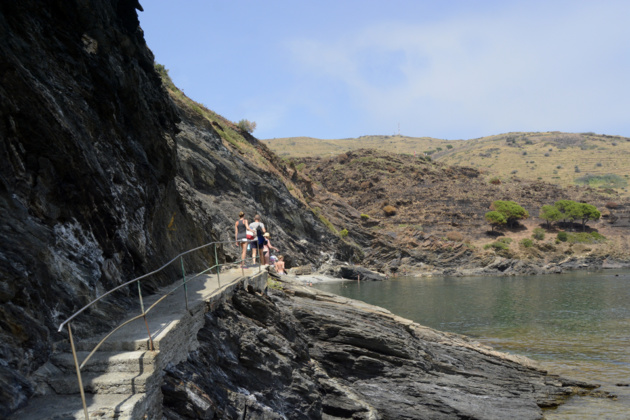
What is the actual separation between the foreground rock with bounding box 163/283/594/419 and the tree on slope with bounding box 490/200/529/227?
66.9 m

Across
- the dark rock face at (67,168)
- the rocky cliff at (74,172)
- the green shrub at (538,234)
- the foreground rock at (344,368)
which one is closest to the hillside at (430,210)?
the green shrub at (538,234)

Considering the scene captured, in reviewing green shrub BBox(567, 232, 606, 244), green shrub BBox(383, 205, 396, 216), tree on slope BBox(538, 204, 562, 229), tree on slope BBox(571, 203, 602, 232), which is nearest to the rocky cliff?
green shrub BBox(383, 205, 396, 216)

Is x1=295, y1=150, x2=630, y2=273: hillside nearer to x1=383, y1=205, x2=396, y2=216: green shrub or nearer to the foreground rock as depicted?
x1=383, y1=205, x2=396, y2=216: green shrub

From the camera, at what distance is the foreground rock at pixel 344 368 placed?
868 cm

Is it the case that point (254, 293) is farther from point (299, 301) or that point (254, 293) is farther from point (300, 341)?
point (299, 301)

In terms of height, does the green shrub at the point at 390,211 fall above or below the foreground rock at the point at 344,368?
above

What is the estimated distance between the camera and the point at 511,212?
78.6m

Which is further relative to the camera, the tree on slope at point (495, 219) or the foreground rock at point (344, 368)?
the tree on slope at point (495, 219)

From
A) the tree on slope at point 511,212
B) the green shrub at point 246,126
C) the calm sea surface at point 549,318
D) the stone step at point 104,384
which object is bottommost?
the calm sea surface at point 549,318

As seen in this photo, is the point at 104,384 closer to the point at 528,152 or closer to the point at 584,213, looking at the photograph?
the point at 584,213

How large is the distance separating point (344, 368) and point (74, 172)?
31.5 feet

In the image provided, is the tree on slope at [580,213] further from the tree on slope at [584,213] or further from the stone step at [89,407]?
the stone step at [89,407]

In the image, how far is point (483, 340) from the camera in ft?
74.8

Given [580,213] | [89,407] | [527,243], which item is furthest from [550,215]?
[89,407]
